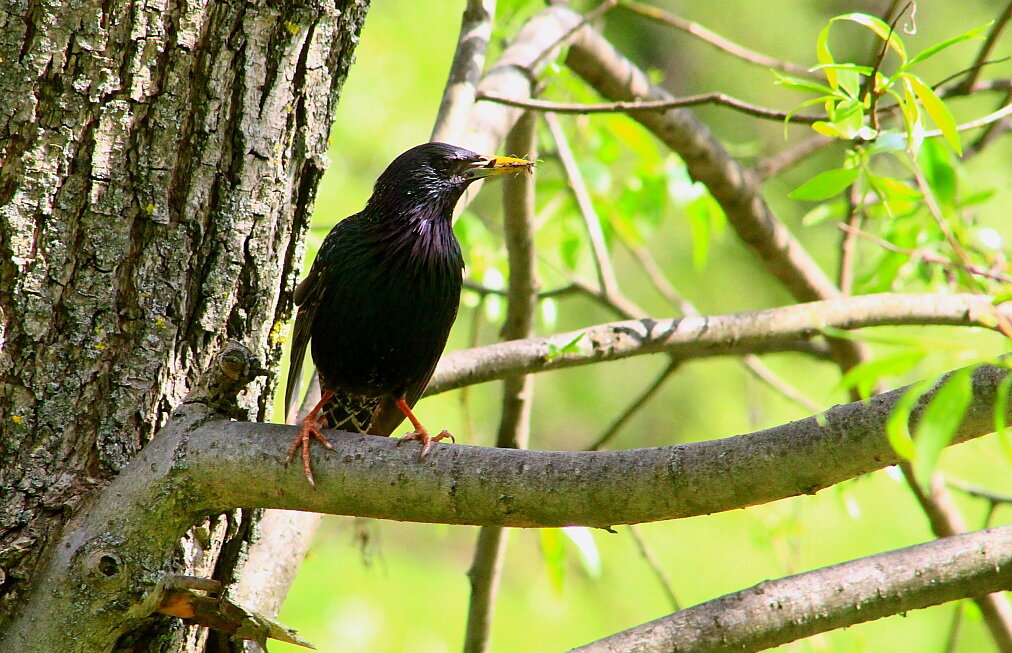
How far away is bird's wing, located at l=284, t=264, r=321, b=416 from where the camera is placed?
2598 millimetres

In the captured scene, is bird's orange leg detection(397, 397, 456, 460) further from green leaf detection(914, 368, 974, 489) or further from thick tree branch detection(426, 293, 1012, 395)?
green leaf detection(914, 368, 974, 489)

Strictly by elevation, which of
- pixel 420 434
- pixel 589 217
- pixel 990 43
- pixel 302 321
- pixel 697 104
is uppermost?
pixel 990 43

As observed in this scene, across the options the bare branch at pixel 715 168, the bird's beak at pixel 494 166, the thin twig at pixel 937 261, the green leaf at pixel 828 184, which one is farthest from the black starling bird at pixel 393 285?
the thin twig at pixel 937 261

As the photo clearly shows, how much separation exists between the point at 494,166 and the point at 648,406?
3469mm

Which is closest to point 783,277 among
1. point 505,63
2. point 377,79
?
point 505,63

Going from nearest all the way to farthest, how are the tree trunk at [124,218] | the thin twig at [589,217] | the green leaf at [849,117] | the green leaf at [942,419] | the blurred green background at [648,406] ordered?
the green leaf at [942,419] → the tree trunk at [124,218] → the green leaf at [849,117] → the thin twig at [589,217] → the blurred green background at [648,406]

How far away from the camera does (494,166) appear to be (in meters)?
2.63

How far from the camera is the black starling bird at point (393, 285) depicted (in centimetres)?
263

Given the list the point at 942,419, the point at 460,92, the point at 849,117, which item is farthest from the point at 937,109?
the point at 460,92

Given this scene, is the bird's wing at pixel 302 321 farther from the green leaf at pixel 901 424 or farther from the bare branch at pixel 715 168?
the green leaf at pixel 901 424

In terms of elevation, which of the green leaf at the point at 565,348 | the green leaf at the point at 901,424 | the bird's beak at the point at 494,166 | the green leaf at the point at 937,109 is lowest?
the green leaf at the point at 901,424

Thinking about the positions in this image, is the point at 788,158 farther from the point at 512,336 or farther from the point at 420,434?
the point at 420,434

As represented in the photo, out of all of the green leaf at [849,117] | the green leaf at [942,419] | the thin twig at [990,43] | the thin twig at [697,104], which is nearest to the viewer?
the green leaf at [942,419]

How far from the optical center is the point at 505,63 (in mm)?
2896
